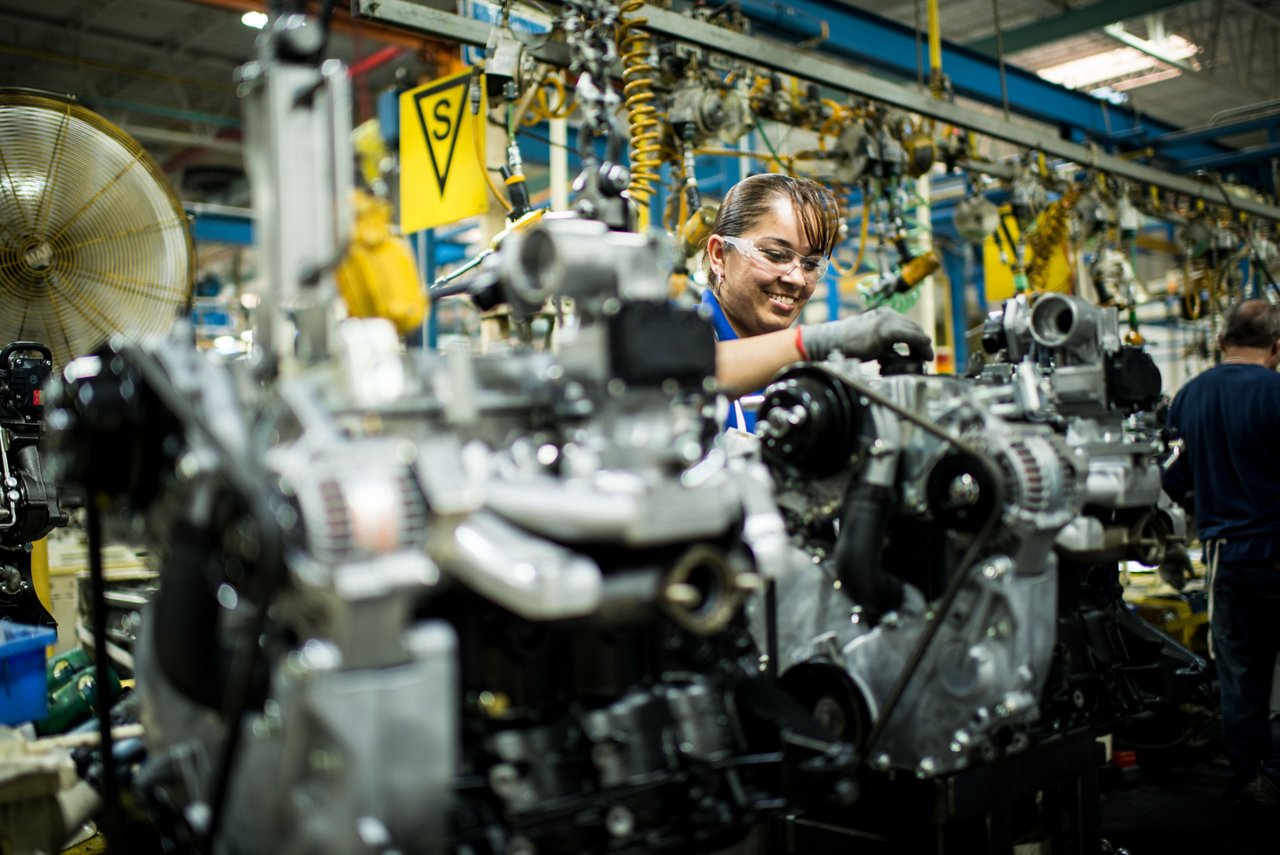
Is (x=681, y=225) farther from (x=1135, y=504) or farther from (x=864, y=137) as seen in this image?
(x=1135, y=504)

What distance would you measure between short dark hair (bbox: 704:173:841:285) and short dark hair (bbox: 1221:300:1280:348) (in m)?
1.96

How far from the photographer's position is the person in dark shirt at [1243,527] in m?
3.49

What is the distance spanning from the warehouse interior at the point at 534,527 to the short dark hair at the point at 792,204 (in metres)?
0.04

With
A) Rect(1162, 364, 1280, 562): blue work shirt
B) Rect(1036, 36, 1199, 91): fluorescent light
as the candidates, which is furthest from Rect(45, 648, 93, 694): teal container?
Rect(1036, 36, 1199, 91): fluorescent light

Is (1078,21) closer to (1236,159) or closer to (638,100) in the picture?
(1236,159)

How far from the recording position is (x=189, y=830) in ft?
4.20

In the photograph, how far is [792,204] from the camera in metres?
2.50

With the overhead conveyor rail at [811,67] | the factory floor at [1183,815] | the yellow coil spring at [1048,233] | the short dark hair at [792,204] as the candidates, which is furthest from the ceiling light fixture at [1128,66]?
the short dark hair at [792,204]

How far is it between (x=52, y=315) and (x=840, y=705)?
195cm

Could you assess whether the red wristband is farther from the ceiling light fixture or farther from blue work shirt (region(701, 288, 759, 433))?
the ceiling light fixture

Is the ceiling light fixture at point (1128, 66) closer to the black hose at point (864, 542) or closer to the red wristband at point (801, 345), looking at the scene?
the red wristband at point (801, 345)

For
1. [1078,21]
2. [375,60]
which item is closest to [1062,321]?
[1078,21]

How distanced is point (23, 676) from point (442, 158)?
78.0 inches

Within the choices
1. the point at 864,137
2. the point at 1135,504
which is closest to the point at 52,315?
the point at 1135,504
